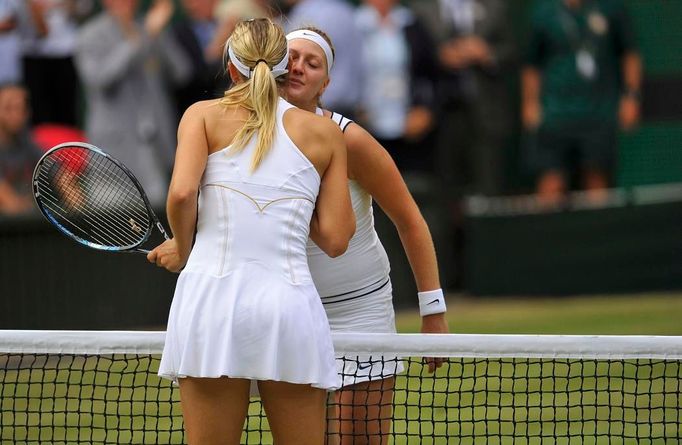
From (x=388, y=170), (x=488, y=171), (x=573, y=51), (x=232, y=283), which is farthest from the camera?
(x=488, y=171)

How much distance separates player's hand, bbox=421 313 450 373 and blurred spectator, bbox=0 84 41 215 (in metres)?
6.29

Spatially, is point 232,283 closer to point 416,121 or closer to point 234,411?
point 234,411

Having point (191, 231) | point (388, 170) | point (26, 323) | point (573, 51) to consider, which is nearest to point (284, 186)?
point (191, 231)

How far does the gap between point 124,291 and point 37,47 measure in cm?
242

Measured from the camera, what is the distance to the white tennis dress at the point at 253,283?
377 cm

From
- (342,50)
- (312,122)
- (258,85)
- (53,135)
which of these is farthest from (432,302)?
(53,135)

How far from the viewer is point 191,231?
3.90 meters

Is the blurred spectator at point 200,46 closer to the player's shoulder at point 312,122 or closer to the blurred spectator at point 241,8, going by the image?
the blurred spectator at point 241,8

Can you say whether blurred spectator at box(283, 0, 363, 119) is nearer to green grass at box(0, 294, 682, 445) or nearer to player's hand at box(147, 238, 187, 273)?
green grass at box(0, 294, 682, 445)

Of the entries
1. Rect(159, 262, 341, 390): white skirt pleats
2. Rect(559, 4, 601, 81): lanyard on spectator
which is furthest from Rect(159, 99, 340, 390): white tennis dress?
Rect(559, 4, 601, 81): lanyard on spectator

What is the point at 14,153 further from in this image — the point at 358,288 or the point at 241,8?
the point at 358,288

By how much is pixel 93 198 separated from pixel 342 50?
6081mm

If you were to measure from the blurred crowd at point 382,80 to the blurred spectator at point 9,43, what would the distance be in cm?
1

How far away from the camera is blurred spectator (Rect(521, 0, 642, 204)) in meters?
12.0
